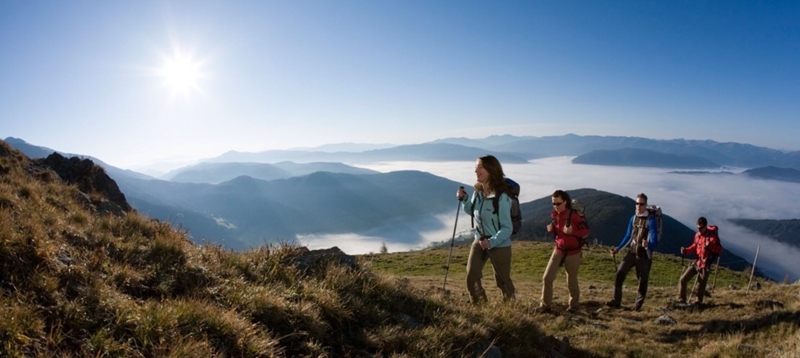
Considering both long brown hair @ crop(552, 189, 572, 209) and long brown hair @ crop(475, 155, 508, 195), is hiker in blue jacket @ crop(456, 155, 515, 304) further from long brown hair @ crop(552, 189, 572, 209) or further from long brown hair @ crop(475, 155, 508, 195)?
long brown hair @ crop(552, 189, 572, 209)

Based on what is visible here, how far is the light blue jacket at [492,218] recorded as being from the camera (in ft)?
21.2

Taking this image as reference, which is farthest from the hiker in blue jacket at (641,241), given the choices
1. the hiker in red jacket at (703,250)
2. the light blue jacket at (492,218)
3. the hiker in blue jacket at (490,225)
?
the light blue jacket at (492,218)

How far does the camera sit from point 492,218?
6.71 metres

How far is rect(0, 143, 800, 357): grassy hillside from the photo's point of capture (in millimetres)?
3033

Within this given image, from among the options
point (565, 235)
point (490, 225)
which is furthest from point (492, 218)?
point (565, 235)

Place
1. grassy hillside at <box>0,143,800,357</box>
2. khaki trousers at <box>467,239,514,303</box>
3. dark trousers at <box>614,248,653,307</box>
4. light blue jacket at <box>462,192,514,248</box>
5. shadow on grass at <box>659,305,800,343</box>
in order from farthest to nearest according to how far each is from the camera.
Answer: dark trousers at <box>614,248,653,307</box>
shadow on grass at <box>659,305,800,343</box>
khaki trousers at <box>467,239,514,303</box>
light blue jacket at <box>462,192,514,248</box>
grassy hillside at <box>0,143,800,357</box>

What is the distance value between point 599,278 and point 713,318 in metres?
39.9

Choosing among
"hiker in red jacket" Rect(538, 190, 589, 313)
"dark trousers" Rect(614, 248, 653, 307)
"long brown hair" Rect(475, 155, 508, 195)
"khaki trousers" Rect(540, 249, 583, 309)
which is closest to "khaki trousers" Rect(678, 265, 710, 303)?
"dark trousers" Rect(614, 248, 653, 307)

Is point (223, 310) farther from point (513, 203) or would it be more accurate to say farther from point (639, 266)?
point (639, 266)

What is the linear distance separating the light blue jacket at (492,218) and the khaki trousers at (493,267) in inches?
8.6

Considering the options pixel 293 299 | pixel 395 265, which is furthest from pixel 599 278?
pixel 293 299

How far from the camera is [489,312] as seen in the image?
557cm

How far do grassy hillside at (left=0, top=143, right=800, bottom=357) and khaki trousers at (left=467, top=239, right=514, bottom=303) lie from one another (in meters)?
0.82

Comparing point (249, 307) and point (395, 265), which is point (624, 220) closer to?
point (395, 265)
